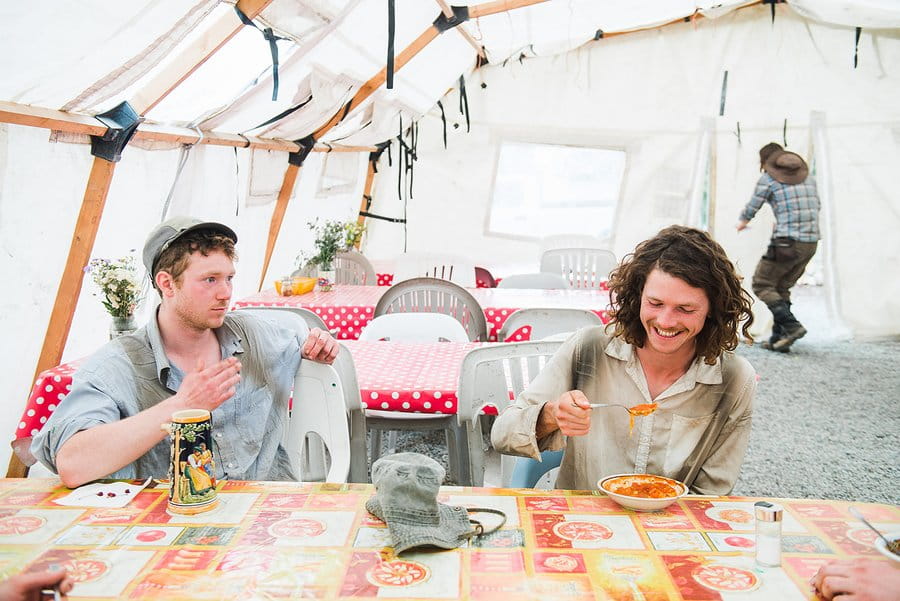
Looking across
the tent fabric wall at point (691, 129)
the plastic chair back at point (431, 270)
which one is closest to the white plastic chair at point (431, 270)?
the plastic chair back at point (431, 270)

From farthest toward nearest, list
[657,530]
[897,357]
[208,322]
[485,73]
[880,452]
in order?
[485,73]
[897,357]
[880,452]
[208,322]
[657,530]

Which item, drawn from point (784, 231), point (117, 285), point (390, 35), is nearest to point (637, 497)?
point (117, 285)

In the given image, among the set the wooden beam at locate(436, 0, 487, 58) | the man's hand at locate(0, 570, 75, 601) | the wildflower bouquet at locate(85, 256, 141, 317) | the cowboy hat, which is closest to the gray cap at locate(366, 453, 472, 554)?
the man's hand at locate(0, 570, 75, 601)

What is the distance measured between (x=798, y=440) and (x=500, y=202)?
5.01 m

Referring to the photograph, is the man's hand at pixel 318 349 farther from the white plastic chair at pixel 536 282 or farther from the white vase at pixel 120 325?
the white plastic chair at pixel 536 282

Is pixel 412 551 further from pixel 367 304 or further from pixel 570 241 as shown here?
pixel 570 241

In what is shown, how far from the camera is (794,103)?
7.75m

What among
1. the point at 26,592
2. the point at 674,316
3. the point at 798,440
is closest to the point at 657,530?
the point at 674,316

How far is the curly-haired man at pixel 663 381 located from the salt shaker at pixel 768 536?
56 centimetres

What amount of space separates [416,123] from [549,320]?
5371mm

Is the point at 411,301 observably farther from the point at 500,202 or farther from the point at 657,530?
the point at 500,202

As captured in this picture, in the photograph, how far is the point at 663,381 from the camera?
2014mm

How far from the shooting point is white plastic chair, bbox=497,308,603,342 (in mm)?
3854

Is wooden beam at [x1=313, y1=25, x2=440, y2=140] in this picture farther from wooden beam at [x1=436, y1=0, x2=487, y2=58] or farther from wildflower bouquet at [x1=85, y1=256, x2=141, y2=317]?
wildflower bouquet at [x1=85, y1=256, x2=141, y2=317]
